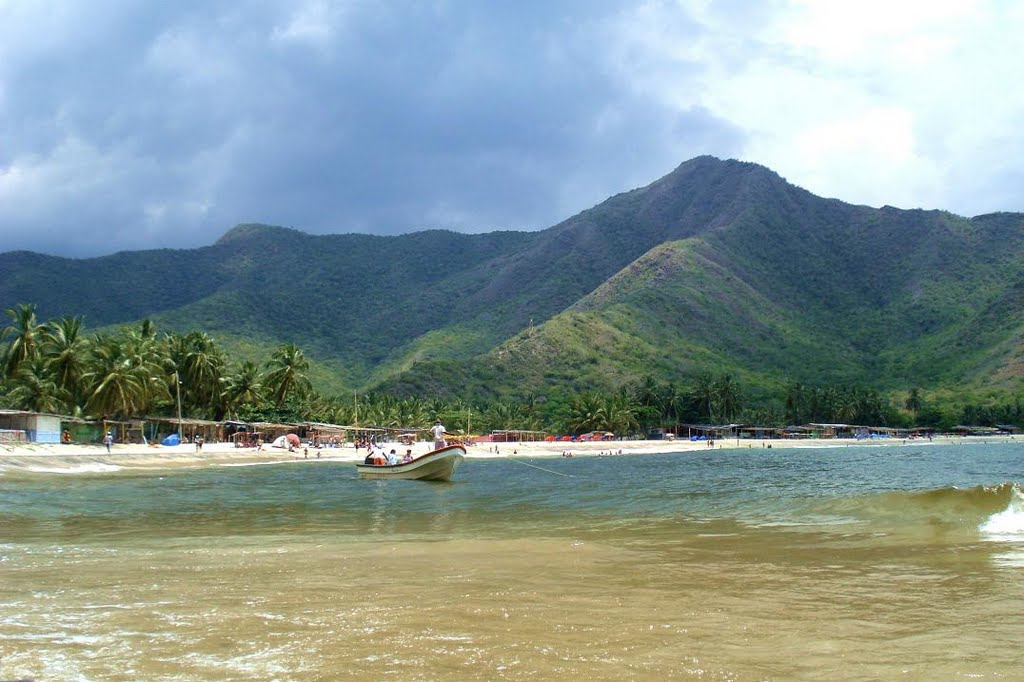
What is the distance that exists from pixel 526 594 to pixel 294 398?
268 feet

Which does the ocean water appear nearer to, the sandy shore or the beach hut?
the sandy shore

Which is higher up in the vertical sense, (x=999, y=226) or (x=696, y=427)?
(x=999, y=226)

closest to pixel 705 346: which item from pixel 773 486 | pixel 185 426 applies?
pixel 185 426

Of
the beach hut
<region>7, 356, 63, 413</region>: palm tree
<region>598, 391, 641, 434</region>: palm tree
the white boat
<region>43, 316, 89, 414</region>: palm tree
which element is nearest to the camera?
the white boat

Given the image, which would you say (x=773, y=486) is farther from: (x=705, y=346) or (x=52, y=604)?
(x=705, y=346)

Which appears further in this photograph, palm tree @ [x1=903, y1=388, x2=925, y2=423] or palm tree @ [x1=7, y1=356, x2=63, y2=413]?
palm tree @ [x1=903, y1=388, x2=925, y2=423]

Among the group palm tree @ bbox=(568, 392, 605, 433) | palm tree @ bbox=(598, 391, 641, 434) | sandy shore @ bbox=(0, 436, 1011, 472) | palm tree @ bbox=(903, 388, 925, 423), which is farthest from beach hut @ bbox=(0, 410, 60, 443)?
palm tree @ bbox=(903, 388, 925, 423)

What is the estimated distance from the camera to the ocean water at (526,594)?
661 centimetres

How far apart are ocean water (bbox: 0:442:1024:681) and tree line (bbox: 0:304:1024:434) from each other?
41135 millimetres

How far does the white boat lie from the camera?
36.2 metres

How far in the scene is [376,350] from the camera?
168125 millimetres

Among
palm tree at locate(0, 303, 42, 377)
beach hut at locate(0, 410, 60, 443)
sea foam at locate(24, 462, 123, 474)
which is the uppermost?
palm tree at locate(0, 303, 42, 377)

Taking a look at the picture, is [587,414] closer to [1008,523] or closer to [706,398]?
[706,398]

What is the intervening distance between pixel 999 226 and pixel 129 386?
19194 centimetres
